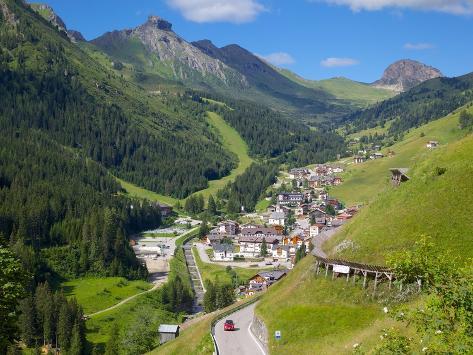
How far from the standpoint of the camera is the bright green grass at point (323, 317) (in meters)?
46.6

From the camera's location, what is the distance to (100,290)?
14000cm

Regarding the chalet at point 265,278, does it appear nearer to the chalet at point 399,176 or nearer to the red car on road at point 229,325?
the chalet at point 399,176

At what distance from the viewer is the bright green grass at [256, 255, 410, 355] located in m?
46.6

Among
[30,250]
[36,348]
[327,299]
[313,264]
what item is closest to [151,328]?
[36,348]

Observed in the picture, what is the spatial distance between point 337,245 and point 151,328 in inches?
1835

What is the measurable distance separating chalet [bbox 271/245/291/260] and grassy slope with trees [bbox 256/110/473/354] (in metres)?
112

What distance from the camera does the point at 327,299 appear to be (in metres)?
56.0

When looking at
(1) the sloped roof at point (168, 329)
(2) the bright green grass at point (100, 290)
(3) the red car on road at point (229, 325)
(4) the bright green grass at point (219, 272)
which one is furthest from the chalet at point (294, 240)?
(3) the red car on road at point (229, 325)

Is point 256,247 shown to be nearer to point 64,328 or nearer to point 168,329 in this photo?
point 64,328

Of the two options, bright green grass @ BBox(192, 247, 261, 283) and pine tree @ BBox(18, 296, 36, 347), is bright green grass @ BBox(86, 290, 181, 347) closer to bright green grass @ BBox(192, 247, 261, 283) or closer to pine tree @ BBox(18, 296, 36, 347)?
pine tree @ BBox(18, 296, 36, 347)

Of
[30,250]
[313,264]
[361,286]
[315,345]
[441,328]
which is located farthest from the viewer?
[30,250]

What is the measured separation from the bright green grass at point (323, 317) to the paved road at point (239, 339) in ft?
8.21

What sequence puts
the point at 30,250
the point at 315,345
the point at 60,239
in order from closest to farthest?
1. the point at 315,345
2. the point at 30,250
3. the point at 60,239

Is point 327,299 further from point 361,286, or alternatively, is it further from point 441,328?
point 441,328
